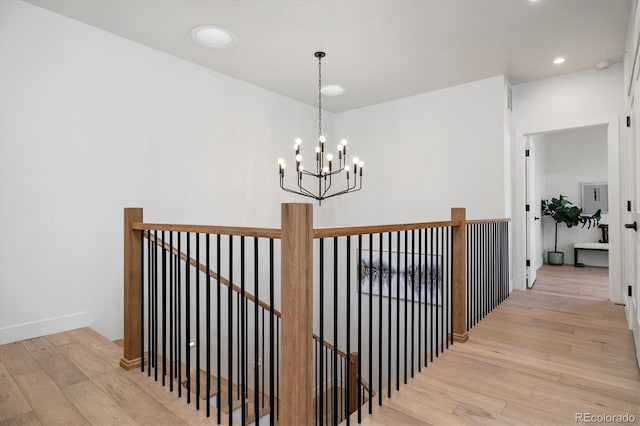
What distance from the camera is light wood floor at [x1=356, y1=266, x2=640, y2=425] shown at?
176 cm

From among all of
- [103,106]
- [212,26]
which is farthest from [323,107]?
[103,106]

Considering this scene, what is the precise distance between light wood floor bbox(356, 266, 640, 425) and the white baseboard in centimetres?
253

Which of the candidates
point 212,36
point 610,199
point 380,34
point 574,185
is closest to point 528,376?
point 610,199

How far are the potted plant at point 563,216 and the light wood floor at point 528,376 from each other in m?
3.68

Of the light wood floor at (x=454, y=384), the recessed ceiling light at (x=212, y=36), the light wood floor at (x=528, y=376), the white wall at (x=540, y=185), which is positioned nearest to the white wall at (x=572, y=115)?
the light wood floor at (x=528, y=376)

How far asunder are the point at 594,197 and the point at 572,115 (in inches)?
140

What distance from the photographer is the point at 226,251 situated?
4.11 metres

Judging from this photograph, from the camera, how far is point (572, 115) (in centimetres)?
409

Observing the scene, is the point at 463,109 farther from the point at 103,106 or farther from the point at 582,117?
the point at 103,106

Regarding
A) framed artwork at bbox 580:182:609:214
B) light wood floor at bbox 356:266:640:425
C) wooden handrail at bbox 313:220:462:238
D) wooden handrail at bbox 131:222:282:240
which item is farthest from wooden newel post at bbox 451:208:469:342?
framed artwork at bbox 580:182:609:214

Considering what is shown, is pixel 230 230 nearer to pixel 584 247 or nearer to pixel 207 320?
pixel 207 320

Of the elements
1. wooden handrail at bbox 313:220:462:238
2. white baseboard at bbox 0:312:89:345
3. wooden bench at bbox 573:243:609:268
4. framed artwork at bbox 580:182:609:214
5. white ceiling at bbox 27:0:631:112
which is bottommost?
white baseboard at bbox 0:312:89:345

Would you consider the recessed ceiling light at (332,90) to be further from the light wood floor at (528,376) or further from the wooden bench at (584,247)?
the wooden bench at (584,247)

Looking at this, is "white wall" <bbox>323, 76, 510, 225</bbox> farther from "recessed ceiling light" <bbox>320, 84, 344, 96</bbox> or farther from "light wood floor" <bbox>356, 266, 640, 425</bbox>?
"light wood floor" <bbox>356, 266, 640, 425</bbox>
